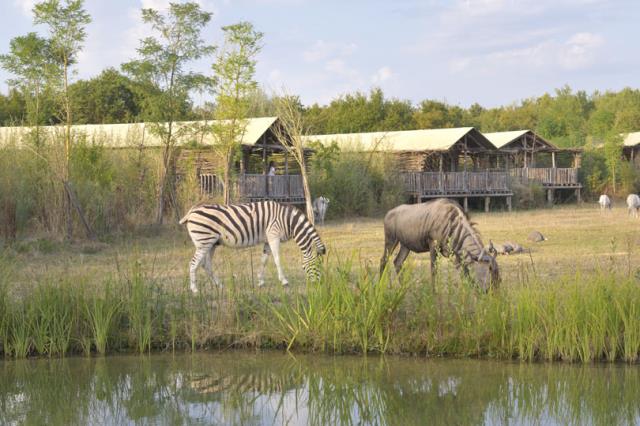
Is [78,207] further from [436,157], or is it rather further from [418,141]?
[436,157]

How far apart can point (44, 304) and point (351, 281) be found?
A: 326 cm

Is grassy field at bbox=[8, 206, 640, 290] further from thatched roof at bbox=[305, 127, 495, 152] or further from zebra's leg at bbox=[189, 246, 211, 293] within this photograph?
thatched roof at bbox=[305, 127, 495, 152]

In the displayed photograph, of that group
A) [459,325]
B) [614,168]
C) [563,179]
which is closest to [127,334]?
[459,325]

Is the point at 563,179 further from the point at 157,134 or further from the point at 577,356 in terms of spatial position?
the point at 577,356

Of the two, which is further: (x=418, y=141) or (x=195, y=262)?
(x=418, y=141)

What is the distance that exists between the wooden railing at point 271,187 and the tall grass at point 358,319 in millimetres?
18251

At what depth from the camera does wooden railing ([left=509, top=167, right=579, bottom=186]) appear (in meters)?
42.0

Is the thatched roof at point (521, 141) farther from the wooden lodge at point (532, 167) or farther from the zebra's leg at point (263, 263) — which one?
the zebra's leg at point (263, 263)

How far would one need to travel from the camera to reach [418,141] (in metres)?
38.4

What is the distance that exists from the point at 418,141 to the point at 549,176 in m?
8.44

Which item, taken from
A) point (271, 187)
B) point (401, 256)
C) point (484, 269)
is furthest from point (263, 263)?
point (271, 187)

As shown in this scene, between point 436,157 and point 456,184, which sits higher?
point 436,157

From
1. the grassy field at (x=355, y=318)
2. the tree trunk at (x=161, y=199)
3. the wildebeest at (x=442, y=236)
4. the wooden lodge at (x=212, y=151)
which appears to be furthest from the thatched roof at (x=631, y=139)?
the grassy field at (x=355, y=318)

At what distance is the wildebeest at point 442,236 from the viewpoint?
970cm
